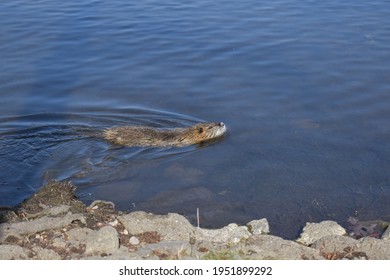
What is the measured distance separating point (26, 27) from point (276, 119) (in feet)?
24.0

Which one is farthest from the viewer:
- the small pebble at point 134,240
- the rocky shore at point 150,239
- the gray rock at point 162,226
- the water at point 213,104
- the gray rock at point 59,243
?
the water at point 213,104

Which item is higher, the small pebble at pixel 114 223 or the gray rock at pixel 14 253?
the gray rock at pixel 14 253

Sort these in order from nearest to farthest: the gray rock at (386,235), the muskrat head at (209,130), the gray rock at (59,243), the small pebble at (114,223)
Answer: the gray rock at (59,243)
the small pebble at (114,223)
the gray rock at (386,235)
the muskrat head at (209,130)

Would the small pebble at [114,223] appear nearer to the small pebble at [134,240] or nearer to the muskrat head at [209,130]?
the small pebble at [134,240]

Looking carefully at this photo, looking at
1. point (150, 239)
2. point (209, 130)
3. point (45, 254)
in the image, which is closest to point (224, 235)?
point (150, 239)

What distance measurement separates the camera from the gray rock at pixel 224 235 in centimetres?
586

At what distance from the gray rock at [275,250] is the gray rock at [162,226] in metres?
0.56

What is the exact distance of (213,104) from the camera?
10352 mm

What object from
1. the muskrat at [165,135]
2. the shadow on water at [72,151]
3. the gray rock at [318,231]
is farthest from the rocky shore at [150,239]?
the muskrat at [165,135]

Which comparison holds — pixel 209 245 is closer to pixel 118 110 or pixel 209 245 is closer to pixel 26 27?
pixel 118 110

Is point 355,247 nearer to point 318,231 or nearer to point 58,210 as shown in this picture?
point 318,231

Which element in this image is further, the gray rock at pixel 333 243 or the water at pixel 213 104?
the water at pixel 213 104

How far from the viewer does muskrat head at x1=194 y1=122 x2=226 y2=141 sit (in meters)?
8.91

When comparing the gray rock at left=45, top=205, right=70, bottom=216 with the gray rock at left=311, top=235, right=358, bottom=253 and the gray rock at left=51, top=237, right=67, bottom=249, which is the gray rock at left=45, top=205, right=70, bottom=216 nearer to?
the gray rock at left=51, top=237, right=67, bottom=249
